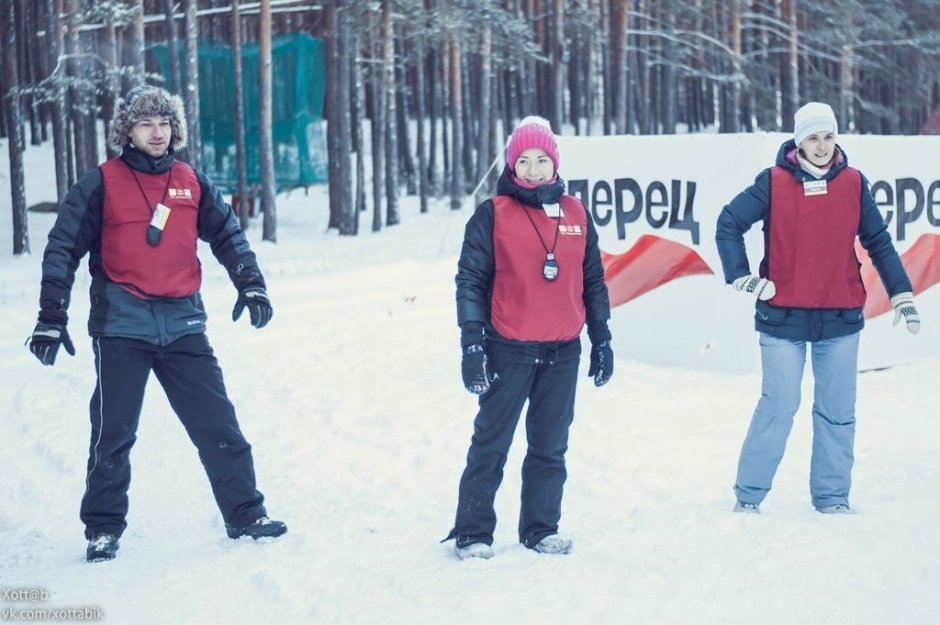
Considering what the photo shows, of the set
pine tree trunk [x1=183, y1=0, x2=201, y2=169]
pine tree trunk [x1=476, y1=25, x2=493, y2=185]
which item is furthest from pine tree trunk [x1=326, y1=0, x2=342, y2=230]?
pine tree trunk [x1=183, y1=0, x2=201, y2=169]

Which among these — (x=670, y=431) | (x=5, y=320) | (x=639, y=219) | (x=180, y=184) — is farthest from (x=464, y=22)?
(x=180, y=184)

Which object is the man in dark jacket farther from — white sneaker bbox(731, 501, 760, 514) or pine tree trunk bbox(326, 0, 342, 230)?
pine tree trunk bbox(326, 0, 342, 230)

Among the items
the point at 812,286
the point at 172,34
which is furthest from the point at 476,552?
the point at 172,34

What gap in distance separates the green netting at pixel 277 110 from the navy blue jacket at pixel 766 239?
1972cm

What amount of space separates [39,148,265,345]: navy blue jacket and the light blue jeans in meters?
2.29

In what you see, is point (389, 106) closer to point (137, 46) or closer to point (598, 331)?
point (137, 46)

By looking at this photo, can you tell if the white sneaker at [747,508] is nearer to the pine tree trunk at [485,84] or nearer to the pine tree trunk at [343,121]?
the pine tree trunk at [343,121]

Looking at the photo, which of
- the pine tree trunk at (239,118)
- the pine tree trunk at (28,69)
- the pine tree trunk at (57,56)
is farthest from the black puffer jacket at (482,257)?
the pine tree trunk at (28,69)

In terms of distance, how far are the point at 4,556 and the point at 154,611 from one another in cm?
121

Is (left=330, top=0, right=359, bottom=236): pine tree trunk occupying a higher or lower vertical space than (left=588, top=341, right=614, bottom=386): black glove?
higher

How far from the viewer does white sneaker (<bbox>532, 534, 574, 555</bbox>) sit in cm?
450

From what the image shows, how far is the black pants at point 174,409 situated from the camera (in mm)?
4711

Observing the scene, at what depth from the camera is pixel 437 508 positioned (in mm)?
5359

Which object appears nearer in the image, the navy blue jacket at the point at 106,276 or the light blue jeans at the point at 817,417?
the navy blue jacket at the point at 106,276
